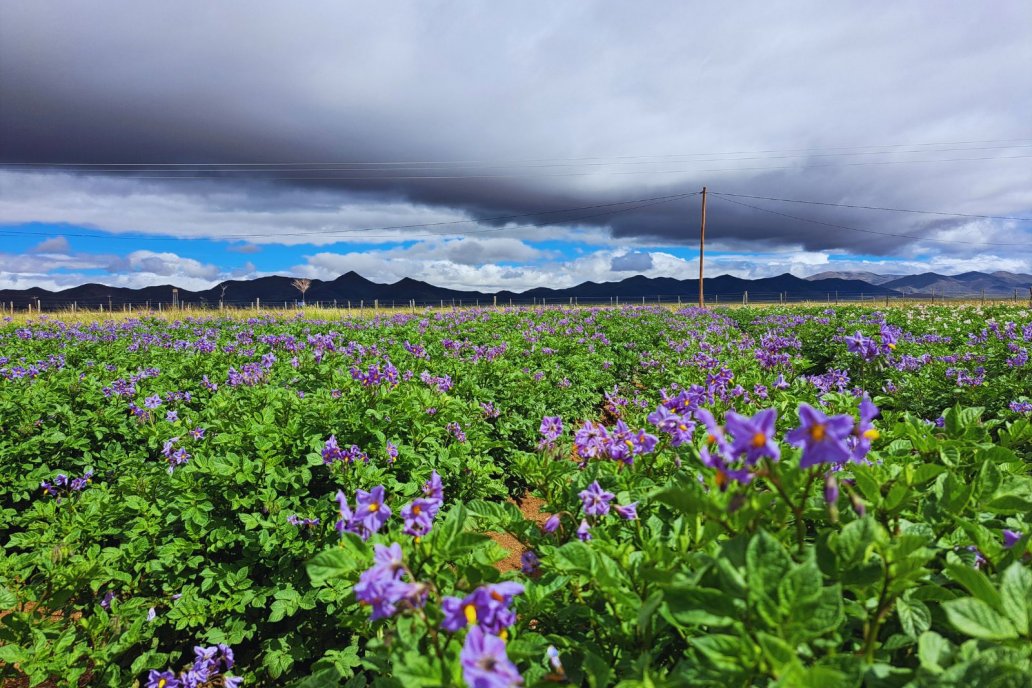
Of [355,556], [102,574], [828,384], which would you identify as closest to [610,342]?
[828,384]

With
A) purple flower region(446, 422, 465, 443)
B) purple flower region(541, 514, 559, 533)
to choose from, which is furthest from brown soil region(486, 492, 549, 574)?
purple flower region(541, 514, 559, 533)

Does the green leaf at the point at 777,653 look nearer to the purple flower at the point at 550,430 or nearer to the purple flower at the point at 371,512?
the purple flower at the point at 371,512

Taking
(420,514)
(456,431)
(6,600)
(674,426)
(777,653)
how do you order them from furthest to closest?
(456,431) → (6,600) → (674,426) → (420,514) → (777,653)

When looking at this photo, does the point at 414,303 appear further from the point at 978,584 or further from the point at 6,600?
the point at 978,584

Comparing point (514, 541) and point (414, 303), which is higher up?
point (414, 303)

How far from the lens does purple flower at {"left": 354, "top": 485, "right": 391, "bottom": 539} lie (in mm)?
1505

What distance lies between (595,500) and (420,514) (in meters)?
0.63

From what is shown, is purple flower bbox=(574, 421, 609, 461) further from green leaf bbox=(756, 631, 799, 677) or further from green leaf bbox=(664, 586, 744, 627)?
green leaf bbox=(756, 631, 799, 677)

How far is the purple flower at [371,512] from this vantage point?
1505 millimetres

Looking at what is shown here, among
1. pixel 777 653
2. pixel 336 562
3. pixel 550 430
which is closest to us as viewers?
pixel 777 653

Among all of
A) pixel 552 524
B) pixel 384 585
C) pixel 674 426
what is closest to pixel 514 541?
pixel 674 426

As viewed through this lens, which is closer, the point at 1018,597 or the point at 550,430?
the point at 1018,597

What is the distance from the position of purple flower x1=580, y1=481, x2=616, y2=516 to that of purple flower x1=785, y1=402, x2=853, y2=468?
29.3 inches

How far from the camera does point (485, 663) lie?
39.3 inches
